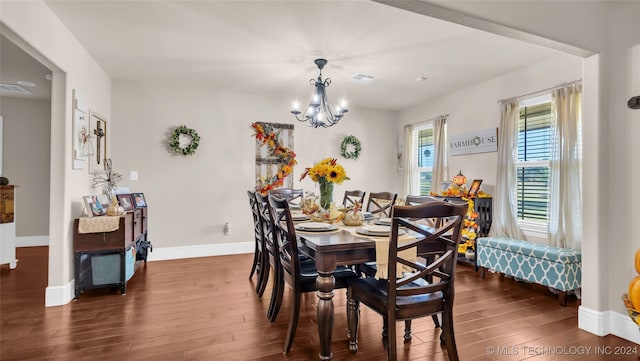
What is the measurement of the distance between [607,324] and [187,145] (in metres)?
4.96

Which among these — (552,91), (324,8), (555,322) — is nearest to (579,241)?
(555,322)

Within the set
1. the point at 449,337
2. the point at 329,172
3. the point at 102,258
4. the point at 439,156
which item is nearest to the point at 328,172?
the point at 329,172

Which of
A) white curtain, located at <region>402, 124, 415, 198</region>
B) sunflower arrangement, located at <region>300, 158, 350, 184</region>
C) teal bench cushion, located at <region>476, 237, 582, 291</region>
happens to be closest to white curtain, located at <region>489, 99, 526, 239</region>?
teal bench cushion, located at <region>476, 237, 582, 291</region>

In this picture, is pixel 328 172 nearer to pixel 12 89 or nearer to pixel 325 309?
pixel 325 309

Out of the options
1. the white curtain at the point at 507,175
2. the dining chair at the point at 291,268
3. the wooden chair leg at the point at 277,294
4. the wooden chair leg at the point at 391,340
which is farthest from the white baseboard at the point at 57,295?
the white curtain at the point at 507,175

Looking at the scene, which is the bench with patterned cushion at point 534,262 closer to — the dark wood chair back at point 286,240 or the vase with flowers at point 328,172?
the vase with flowers at point 328,172

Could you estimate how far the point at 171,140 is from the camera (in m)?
4.59

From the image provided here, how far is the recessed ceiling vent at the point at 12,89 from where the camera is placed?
181 inches

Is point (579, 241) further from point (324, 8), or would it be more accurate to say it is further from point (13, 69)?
point (13, 69)

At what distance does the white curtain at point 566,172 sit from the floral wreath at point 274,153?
3442 mm

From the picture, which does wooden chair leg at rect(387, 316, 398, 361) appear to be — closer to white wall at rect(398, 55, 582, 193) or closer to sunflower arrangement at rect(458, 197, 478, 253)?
sunflower arrangement at rect(458, 197, 478, 253)

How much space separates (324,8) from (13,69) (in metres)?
4.08

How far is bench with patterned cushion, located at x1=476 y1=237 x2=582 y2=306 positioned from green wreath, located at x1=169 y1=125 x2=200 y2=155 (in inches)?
159

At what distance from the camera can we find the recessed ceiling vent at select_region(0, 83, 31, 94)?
181 inches
